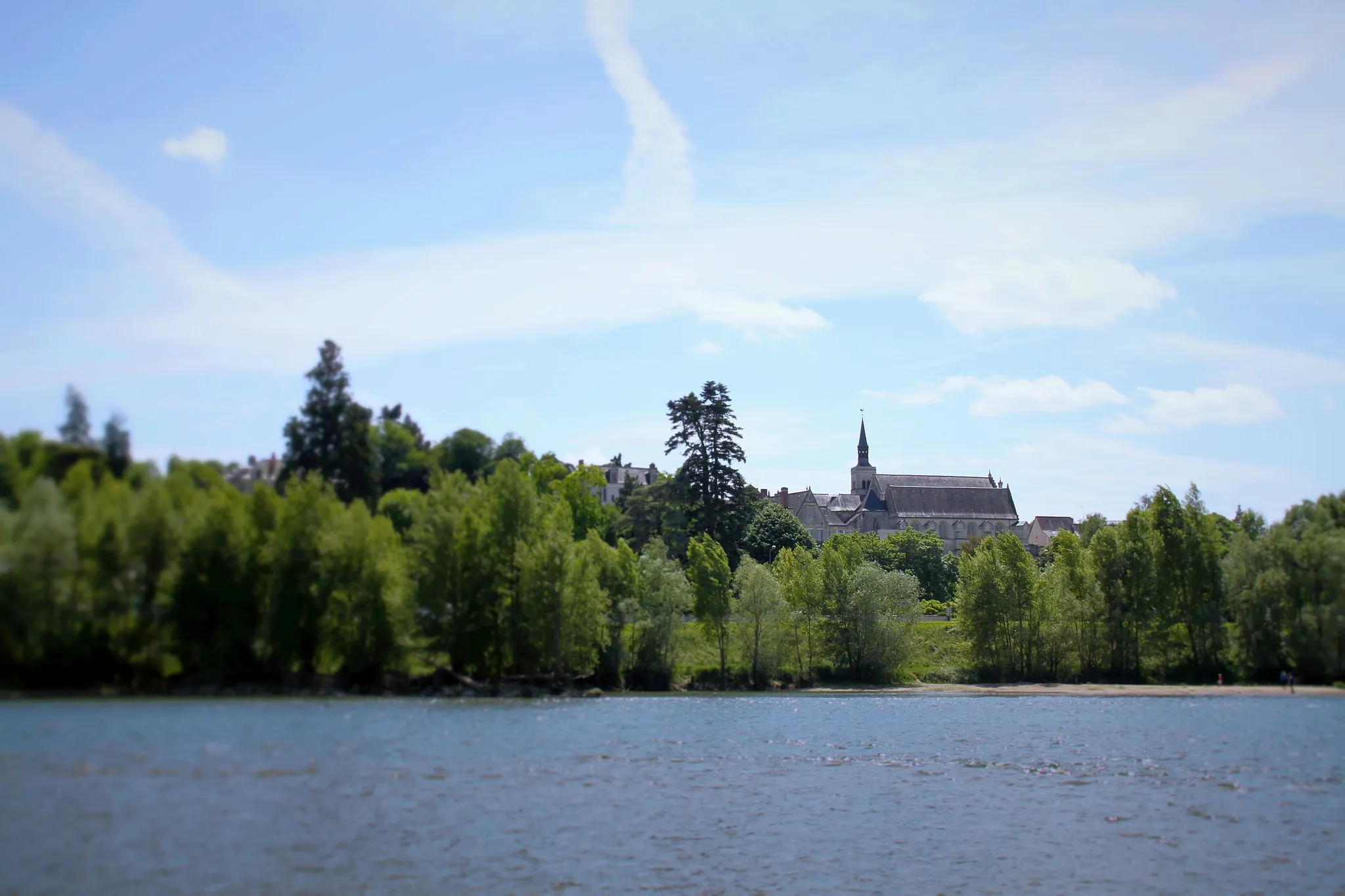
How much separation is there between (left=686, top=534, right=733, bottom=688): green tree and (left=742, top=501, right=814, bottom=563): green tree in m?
34.0

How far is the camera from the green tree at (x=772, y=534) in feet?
380

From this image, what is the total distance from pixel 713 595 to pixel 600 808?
47.7 m

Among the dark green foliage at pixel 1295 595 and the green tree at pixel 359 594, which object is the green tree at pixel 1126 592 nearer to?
the dark green foliage at pixel 1295 595

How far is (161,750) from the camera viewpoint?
1814 cm

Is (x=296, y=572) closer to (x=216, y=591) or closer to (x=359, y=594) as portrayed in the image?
(x=216, y=591)

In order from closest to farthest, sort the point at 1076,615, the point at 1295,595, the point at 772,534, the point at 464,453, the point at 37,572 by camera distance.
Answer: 1. the point at 37,572
2. the point at 464,453
3. the point at 1295,595
4. the point at 1076,615
5. the point at 772,534

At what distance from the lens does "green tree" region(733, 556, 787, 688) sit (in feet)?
246

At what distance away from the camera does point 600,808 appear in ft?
91.1

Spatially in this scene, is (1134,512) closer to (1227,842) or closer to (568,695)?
(568,695)

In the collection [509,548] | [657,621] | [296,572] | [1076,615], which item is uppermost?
[509,548]

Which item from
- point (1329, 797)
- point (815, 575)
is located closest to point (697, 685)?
point (815, 575)

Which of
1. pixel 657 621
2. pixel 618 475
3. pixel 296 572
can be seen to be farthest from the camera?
pixel 618 475

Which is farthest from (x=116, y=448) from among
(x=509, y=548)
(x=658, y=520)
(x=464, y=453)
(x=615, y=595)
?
(x=658, y=520)

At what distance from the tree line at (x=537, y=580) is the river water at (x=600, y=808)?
143 cm
